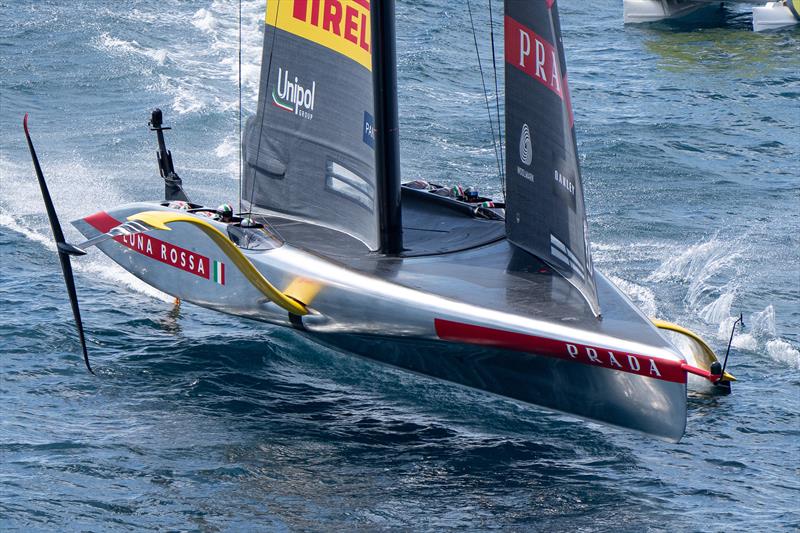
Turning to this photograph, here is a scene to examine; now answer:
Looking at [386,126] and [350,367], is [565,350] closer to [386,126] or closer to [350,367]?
[350,367]

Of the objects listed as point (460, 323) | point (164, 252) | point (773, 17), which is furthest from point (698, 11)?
point (460, 323)

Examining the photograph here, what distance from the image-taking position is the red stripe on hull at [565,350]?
28.2 ft

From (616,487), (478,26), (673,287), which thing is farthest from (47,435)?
(478,26)

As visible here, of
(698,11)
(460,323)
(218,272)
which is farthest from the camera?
(698,11)

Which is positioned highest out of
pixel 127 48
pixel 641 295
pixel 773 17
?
pixel 773 17

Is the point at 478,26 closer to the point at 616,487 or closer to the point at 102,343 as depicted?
the point at 102,343

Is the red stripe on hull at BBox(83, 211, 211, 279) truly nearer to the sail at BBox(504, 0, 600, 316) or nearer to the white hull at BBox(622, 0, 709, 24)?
the sail at BBox(504, 0, 600, 316)

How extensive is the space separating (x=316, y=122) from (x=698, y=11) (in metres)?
21.5

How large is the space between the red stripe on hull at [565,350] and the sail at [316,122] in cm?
192

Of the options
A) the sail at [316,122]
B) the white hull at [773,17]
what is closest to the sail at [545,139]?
the sail at [316,122]

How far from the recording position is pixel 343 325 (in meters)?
9.99

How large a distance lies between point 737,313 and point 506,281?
3640 mm

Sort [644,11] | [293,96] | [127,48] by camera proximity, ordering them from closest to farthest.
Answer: [293,96]
[127,48]
[644,11]

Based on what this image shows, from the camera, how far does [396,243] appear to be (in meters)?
10.9
